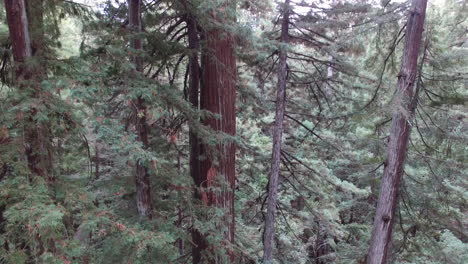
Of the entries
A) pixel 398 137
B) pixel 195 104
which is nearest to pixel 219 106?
pixel 195 104

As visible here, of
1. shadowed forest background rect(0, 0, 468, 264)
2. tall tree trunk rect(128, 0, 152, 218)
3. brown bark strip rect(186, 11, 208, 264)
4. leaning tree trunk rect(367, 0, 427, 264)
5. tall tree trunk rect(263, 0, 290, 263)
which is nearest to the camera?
shadowed forest background rect(0, 0, 468, 264)

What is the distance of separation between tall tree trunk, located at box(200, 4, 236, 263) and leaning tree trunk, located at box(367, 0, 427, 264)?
105 inches

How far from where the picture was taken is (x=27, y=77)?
8.34ft

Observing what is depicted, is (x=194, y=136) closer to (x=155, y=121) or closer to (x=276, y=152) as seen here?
(x=155, y=121)

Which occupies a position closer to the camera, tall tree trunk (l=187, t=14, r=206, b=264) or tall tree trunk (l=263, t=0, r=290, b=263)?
tall tree trunk (l=187, t=14, r=206, b=264)

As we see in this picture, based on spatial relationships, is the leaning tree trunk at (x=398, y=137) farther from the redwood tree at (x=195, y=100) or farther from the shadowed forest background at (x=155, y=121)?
the redwood tree at (x=195, y=100)

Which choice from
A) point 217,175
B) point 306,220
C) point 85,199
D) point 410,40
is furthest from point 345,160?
point 85,199

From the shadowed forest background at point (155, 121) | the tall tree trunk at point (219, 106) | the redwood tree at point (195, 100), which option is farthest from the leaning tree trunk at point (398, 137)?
the redwood tree at point (195, 100)

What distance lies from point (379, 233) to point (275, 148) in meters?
2.70

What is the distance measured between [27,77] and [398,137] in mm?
5655

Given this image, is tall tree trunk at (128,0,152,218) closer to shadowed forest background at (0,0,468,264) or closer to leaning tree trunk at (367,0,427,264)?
shadowed forest background at (0,0,468,264)

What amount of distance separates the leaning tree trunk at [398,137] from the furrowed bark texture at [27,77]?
4716mm

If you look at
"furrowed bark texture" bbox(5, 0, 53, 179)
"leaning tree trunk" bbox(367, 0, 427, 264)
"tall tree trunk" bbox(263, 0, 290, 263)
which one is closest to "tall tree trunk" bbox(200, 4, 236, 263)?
"furrowed bark texture" bbox(5, 0, 53, 179)

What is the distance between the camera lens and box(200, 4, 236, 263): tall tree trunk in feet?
13.5
